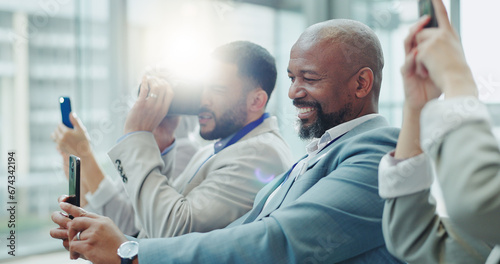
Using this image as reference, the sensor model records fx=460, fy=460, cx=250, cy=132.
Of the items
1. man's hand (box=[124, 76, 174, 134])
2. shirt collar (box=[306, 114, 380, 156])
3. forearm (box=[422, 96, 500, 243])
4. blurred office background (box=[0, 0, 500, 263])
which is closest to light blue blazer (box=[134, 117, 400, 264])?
shirt collar (box=[306, 114, 380, 156])

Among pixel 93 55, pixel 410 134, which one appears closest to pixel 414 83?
pixel 410 134

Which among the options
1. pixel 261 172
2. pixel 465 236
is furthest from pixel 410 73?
pixel 261 172

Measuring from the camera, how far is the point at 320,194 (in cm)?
97

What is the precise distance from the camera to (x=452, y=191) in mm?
576

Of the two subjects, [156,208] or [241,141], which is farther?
[241,141]

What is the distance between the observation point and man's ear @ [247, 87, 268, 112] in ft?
5.04

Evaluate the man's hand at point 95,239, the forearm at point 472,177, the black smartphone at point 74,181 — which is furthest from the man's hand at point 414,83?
the black smartphone at point 74,181

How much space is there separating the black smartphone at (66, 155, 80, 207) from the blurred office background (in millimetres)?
1161

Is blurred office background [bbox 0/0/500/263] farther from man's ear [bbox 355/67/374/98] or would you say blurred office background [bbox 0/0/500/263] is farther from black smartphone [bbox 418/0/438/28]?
black smartphone [bbox 418/0/438/28]

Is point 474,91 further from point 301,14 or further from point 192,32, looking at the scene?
point 301,14

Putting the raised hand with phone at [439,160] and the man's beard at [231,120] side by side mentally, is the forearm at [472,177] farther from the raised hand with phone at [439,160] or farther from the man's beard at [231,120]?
the man's beard at [231,120]

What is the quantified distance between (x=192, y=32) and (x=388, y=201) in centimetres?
247

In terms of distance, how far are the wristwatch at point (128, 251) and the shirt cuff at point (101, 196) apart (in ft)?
2.24

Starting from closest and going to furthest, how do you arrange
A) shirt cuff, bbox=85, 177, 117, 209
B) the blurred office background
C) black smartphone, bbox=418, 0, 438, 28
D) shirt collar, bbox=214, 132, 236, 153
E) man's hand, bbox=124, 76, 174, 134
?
black smartphone, bbox=418, 0, 438, 28, man's hand, bbox=124, 76, 174, 134, shirt collar, bbox=214, 132, 236, 153, shirt cuff, bbox=85, 177, 117, 209, the blurred office background
